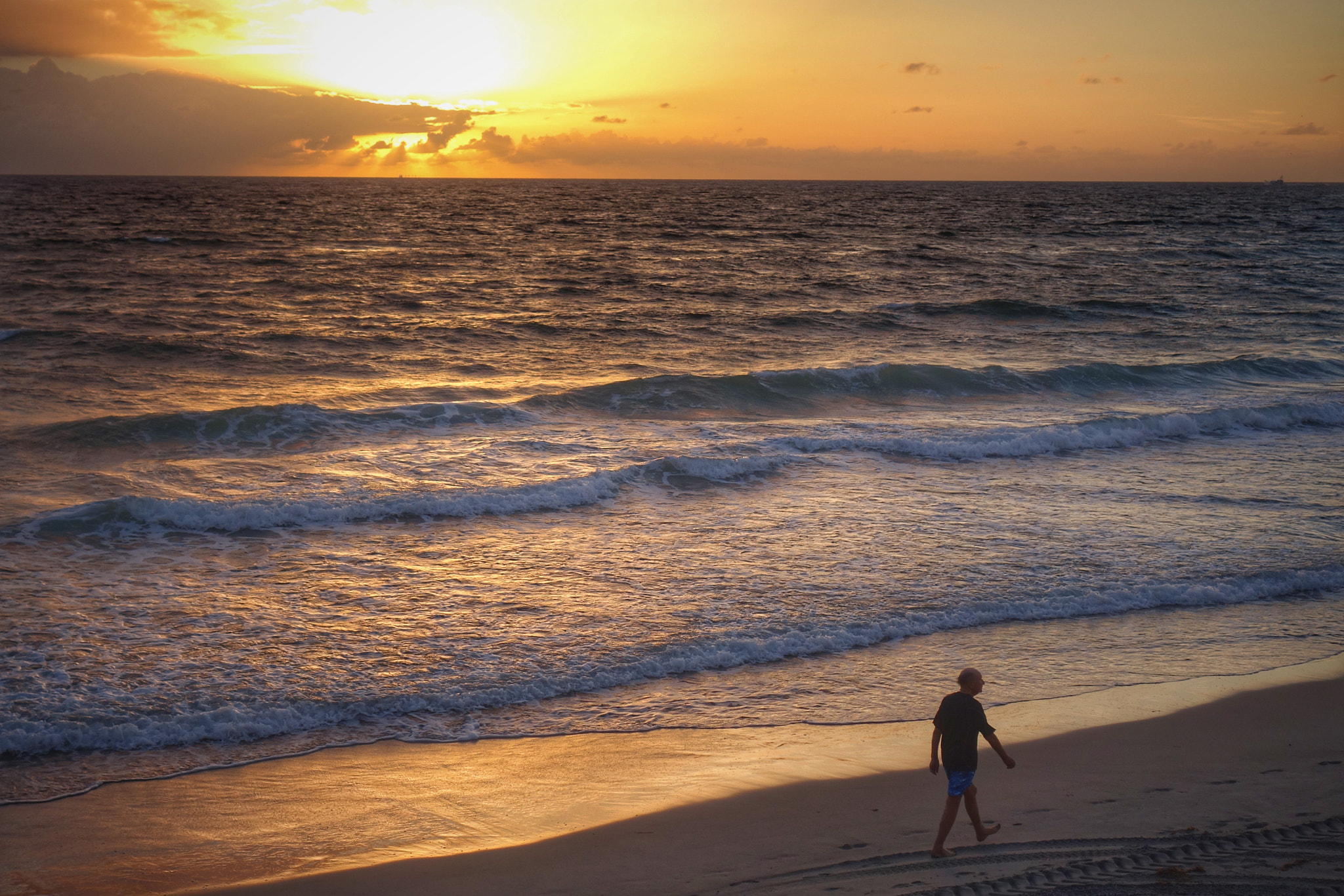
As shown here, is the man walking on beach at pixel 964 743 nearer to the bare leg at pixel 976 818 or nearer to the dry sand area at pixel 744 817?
the bare leg at pixel 976 818

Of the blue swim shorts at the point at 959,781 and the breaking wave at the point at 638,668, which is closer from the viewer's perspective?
the blue swim shorts at the point at 959,781

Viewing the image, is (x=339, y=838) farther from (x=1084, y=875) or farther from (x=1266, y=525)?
(x=1266, y=525)

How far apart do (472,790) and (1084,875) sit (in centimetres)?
376

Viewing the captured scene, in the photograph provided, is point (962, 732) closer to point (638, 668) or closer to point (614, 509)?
point (638, 668)

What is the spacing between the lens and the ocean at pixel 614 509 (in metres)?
7.27

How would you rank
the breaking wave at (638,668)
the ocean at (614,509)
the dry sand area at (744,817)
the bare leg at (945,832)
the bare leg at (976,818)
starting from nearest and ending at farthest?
the dry sand area at (744,817)
the bare leg at (945,832)
the bare leg at (976,818)
the breaking wave at (638,668)
the ocean at (614,509)

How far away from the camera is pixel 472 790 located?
5.79 meters

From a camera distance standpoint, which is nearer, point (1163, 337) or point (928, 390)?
point (928, 390)

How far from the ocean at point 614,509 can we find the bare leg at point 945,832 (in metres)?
1.92

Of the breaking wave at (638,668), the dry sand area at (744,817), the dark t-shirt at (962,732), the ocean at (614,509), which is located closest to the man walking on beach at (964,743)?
the dark t-shirt at (962,732)

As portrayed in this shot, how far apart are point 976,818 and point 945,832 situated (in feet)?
0.83

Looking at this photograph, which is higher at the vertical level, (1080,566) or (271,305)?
(271,305)

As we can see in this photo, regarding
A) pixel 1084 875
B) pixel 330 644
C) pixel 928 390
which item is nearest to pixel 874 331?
pixel 928 390

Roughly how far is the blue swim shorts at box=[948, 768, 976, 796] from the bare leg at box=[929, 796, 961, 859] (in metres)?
0.07
